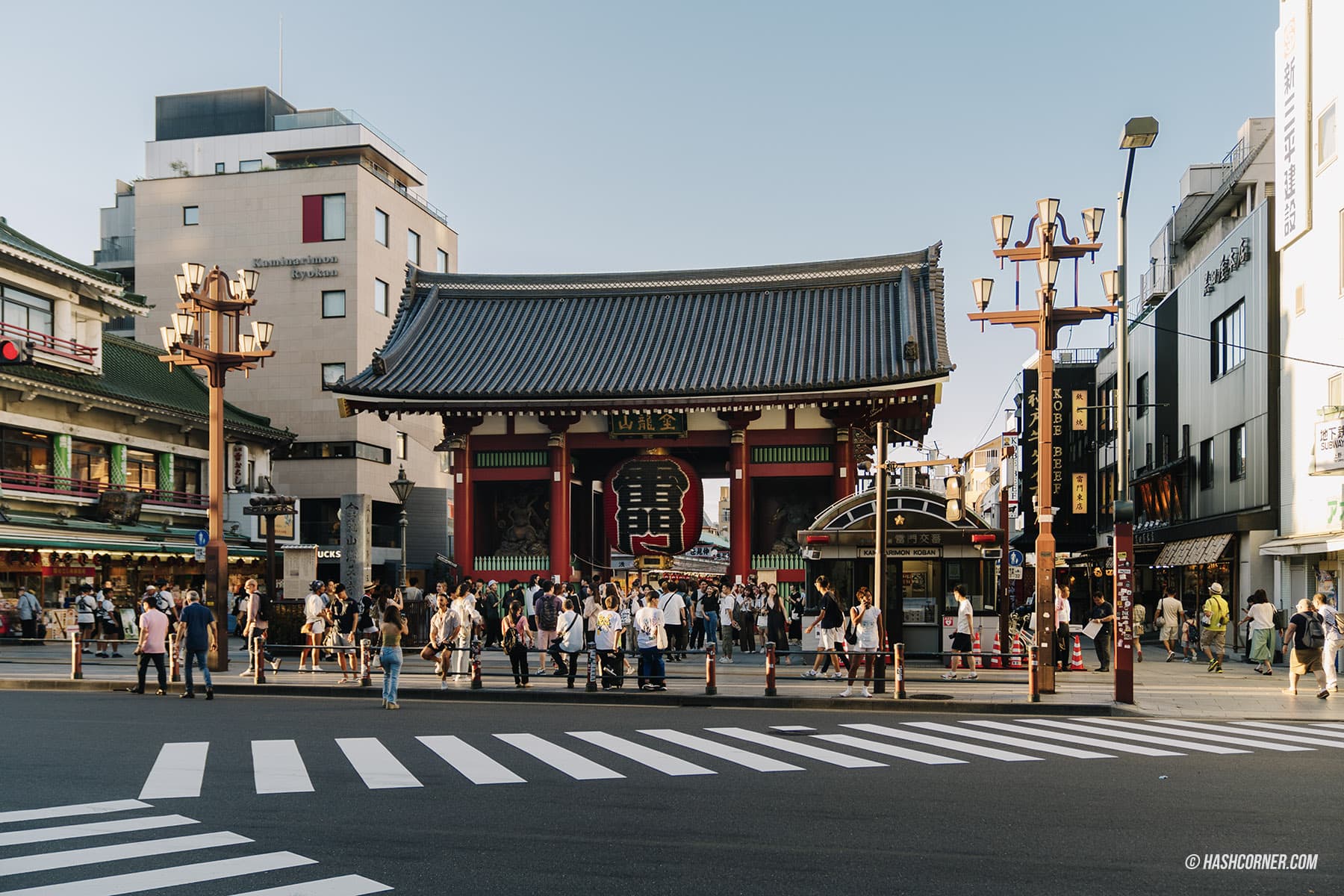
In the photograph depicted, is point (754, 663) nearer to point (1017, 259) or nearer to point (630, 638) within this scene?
point (630, 638)

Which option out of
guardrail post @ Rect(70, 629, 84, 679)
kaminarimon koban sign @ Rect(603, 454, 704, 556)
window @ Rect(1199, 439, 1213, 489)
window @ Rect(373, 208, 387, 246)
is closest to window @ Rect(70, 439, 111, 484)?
guardrail post @ Rect(70, 629, 84, 679)

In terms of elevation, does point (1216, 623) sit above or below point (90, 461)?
below

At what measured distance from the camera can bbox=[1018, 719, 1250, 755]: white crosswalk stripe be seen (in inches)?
553

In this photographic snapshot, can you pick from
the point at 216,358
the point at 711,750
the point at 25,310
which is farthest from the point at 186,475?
the point at 711,750

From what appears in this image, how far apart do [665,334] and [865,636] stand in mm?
17338

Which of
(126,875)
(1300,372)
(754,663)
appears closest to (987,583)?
(754,663)

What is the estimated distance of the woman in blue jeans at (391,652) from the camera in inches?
→ 722

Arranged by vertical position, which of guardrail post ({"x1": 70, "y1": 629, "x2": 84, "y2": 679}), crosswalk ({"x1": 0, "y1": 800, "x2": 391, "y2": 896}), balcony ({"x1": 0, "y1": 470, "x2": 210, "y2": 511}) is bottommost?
guardrail post ({"x1": 70, "y1": 629, "x2": 84, "y2": 679})

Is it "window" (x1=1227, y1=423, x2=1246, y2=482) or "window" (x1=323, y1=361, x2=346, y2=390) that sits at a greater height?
"window" (x1=323, y1=361, x2=346, y2=390)

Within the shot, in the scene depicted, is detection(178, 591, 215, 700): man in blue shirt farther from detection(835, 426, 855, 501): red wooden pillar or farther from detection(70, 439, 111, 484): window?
detection(70, 439, 111, 484): window

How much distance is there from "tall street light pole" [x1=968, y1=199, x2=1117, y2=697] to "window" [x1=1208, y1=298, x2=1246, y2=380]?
50.5ft

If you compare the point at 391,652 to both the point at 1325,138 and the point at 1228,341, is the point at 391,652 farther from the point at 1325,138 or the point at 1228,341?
A: the point at 1228,341

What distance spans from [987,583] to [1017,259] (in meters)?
8.78

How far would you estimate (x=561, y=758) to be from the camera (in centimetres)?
1302
